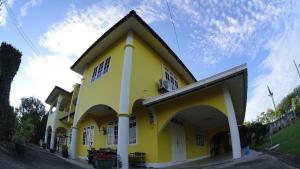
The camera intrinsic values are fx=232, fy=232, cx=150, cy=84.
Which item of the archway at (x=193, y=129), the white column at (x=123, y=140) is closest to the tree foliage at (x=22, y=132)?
the white column at (x=123, y=140)

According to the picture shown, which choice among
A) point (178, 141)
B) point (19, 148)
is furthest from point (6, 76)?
point (178, 141)

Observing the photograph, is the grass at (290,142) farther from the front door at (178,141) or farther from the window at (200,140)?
the front door at (178,141)

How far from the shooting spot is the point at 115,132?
14953 millimetres

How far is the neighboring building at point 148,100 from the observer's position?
10.7 metres

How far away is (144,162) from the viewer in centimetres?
1213

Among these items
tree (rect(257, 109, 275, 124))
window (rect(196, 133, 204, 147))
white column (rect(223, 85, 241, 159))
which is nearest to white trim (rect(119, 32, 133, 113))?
white column (rect(223, 85, 241, 159))

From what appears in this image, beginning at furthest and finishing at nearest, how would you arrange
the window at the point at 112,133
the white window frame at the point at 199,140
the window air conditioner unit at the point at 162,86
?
the white window frame at the point at 199,140 → the window at the point at 112,133 → the window air conditioner unit at the point at 162,86

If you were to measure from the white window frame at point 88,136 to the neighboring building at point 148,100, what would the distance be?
83 millimetres

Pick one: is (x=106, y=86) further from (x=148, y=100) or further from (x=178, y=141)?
(x=178, y=141)

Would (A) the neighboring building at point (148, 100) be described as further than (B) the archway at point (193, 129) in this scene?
No

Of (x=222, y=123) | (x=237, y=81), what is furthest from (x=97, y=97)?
(x=222, y=123)

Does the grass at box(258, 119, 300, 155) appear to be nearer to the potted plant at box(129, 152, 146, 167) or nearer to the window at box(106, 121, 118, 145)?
the potted plant at box(129, 152, 146, 167)

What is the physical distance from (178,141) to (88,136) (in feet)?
24.9

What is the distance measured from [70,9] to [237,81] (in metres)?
8.65
